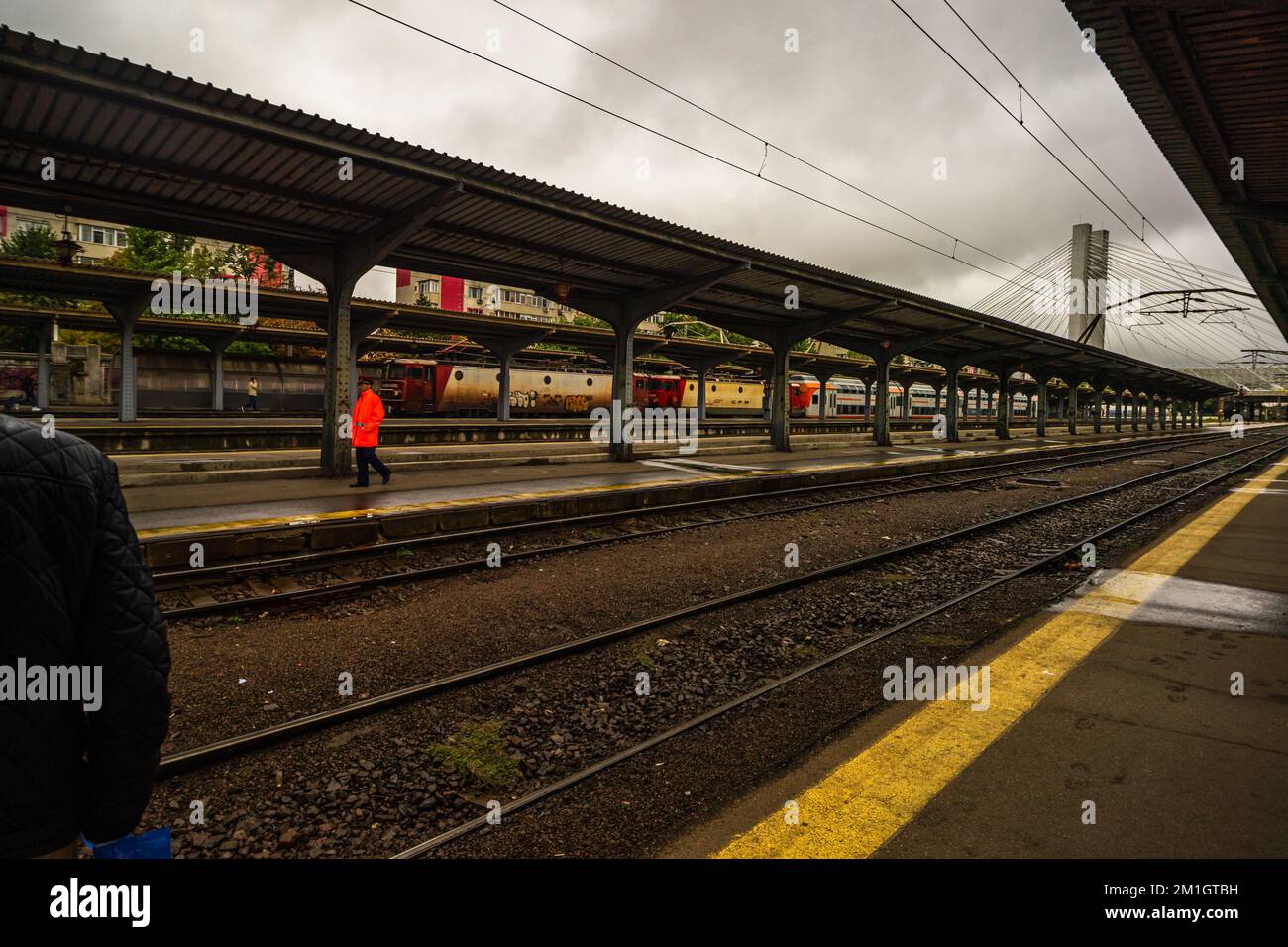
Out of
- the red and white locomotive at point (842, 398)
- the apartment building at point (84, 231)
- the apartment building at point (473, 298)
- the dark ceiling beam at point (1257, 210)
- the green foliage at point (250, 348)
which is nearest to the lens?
the dark ceiling beam at point (1257, 210)

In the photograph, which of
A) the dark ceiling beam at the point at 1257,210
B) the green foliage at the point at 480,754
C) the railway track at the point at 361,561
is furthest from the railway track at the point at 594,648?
the dark ceiling beam at the point at 1257,210

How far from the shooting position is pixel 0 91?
763cm

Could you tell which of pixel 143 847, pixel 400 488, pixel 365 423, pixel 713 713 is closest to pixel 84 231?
pixel 365 423

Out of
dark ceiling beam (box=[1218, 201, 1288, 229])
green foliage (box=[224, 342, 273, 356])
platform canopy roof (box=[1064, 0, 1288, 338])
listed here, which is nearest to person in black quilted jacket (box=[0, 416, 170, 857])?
platform canopy roof (box=[1064, 0, 1288, 338])

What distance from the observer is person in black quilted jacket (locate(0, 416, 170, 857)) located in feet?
4.69

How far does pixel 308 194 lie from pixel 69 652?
11.5 m

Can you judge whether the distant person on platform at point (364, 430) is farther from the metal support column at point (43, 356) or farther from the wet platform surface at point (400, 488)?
the metal support column at point (43, 356)

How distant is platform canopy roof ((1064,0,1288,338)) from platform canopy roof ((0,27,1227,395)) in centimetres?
790

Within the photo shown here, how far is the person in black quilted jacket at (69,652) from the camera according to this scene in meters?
1.43

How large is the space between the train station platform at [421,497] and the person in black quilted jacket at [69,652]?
6.70m

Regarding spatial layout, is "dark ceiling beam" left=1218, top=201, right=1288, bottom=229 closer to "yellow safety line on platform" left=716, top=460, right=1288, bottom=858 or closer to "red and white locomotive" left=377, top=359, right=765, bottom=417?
"yellow safety line on platform" left=716, top=460, right=1288, bottom=858

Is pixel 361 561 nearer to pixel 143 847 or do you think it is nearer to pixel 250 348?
pixel 143 847

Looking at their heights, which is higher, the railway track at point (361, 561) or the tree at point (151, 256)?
the tree at point (151, 256)
